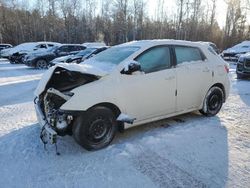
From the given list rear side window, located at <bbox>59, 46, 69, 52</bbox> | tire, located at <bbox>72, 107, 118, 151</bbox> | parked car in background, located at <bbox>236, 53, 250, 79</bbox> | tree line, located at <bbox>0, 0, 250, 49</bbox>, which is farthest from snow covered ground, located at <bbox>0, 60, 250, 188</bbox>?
tree line, located at <bbox>0, 0, 250, 49</bbox>

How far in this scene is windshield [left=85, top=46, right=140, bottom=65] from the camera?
5.03 meters

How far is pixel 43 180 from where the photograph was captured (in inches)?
143

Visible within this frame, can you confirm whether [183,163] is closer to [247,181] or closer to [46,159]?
[247,181]

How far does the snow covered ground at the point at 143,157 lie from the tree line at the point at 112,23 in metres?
43.6

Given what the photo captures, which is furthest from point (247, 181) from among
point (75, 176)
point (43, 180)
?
point (43, 180)

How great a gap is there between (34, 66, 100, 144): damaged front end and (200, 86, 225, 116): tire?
2.72 m

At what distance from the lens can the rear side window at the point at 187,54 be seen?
5.56 m

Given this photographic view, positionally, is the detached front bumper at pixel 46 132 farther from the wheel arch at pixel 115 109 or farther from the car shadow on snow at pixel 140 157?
the wheel arch at pixel 115 109

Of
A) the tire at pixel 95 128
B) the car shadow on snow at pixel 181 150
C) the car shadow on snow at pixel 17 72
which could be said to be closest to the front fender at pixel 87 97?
the tire at pixel 95 128

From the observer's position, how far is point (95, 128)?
441cm

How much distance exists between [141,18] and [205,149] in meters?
50.4

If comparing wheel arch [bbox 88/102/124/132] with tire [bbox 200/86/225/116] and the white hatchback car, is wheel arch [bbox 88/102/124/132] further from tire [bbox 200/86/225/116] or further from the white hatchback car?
tire [bbox 200/86/225/116]

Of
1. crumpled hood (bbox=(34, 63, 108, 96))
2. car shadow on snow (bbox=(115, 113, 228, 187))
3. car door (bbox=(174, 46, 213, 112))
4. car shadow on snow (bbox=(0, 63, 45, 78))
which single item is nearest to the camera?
car shadow on snow (bbox=(115, 113, 228, 187))

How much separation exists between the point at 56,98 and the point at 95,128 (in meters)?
0.76
